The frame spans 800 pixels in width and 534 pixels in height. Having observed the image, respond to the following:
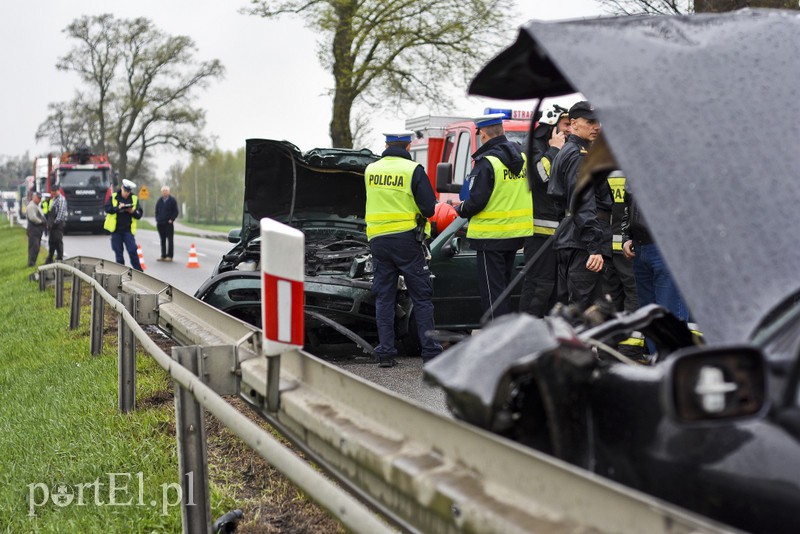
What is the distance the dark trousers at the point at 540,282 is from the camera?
723cm

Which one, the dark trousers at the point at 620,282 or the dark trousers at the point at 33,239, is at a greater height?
the dark trousers at the point at 620,282

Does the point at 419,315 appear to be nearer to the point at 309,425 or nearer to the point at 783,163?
the point at 309,425

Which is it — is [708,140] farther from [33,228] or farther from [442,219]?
[33,228]

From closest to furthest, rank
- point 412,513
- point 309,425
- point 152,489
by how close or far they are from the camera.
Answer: point 412,513, point 309,425, point 152,489

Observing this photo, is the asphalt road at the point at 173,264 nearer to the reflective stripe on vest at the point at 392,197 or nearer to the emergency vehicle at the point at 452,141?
the emergency vehicle at the point at 452,141

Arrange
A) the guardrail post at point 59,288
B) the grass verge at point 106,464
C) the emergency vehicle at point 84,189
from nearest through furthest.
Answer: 1. the grass verge at point 106,464
2. the guardrail post at point 59,288
3. the emergency vehicle at point 84,189

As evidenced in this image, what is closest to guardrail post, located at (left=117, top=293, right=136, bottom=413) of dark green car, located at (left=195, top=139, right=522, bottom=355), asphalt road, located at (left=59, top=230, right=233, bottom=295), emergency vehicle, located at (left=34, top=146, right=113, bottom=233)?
dark green car, located at (left=195, top=139, right=522, bottom=355)

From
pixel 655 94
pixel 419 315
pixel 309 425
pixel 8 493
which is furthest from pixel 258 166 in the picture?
pixel 655 94

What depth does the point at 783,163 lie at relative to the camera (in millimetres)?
1774

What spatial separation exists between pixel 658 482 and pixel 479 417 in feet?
1.12

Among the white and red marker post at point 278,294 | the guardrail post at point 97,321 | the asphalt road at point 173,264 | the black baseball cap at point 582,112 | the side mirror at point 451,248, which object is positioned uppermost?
the black baseball cap at point 582,112

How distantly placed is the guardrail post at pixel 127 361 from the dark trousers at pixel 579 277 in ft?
10.4

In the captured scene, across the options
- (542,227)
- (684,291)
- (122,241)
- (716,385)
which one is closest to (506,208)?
(542,227)

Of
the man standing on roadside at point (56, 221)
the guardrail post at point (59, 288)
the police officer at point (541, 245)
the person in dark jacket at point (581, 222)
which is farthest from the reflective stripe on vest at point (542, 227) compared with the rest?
the man standing on roadside at point (56, 221)
